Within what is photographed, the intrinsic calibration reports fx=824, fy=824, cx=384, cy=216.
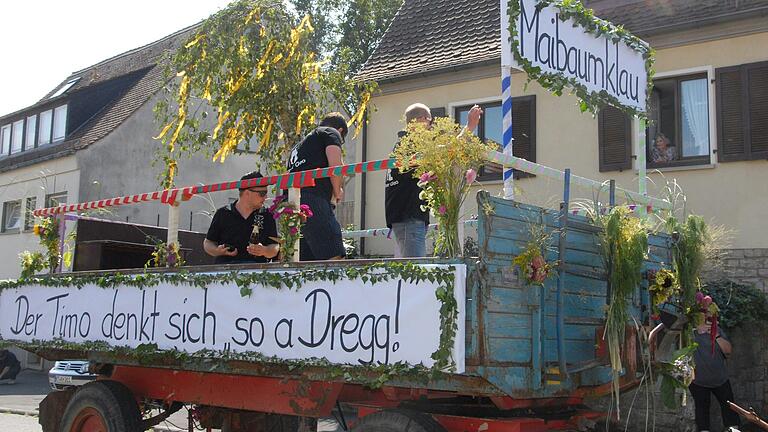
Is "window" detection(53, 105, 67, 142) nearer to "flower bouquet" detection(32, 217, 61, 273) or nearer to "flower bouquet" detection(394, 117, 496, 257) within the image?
"flower bouquet" detection(32, 217, 61, 273)

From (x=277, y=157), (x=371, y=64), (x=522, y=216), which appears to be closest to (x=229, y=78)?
(x=277, y=157)

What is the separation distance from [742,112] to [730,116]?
0.16 metres

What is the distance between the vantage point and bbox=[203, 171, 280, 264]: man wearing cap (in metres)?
6.35

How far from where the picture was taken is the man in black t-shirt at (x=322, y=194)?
5.57 meters

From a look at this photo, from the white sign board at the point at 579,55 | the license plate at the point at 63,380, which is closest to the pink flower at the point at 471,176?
the white sign board at the point at 579,55

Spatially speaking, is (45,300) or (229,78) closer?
(45,300)

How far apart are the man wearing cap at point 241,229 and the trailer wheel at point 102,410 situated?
122 centimetres

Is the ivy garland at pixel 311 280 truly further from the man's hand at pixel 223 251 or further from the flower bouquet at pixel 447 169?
the man's hand at pixel 223 251

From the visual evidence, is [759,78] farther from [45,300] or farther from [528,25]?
[45,300]

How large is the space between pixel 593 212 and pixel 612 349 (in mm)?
826

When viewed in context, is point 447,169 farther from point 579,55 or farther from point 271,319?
point 579,55

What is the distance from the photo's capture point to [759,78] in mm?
11266

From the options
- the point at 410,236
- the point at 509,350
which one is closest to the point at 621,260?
the point at 509,350

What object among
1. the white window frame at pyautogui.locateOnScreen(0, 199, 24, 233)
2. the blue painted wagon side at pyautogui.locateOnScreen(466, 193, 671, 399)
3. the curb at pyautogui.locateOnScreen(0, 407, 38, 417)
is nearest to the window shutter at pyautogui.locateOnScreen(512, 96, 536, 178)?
the curb at pyautogui.locateOnScreen(0, 407, 38, 417)
